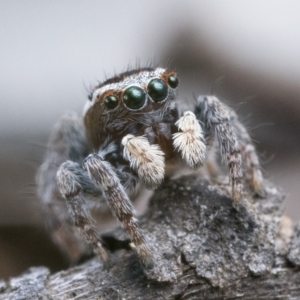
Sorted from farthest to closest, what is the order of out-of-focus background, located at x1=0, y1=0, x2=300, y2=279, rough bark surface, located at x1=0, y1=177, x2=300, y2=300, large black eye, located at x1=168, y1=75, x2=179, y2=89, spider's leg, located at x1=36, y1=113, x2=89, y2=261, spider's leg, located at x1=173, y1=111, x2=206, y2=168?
1. out-of-focus background, located at x1=0, y1=0, x2=300, y2=279
2. spider's leg, located at x1=36, y1=113, x2=89, y2=261
3. large black eye, located at x1=168, y1=75, x2=179, y2=89
4. spider's leg, located at x1=173, y1=111, x2=206, y2=168
5. rough bark surface, located at x1=0, y1=177, x2=300, y2=300

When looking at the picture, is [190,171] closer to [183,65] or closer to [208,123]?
[208,123]

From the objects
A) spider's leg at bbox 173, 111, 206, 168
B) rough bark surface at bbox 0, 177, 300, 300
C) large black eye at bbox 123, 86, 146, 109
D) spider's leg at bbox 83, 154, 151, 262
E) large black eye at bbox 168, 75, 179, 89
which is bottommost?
rough bark surface at bbox 0, 177, 300, 300

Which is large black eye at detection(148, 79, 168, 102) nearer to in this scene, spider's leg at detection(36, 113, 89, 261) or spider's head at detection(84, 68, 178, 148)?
spider's head at detection(84, 68, 178, 148)

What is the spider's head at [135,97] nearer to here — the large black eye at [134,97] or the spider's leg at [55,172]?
the large black eye at [134,97]

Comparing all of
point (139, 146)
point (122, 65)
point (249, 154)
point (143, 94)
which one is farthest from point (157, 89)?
point (122, 65)

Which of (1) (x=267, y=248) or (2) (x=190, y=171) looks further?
(2) (x=190, y=171)

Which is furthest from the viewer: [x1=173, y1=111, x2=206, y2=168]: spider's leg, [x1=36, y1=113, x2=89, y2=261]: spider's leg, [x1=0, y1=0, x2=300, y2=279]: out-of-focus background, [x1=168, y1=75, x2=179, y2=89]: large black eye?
[x1=0, y1=0, x2=300, y2=279]: out-of-focus background

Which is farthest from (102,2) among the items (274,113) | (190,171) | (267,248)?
(267,248)

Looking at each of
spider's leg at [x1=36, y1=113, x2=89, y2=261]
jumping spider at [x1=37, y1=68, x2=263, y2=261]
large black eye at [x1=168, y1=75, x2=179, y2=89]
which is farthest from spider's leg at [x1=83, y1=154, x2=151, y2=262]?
spider's leg at [x1=36, y1=113, x2=89, y2=261]
